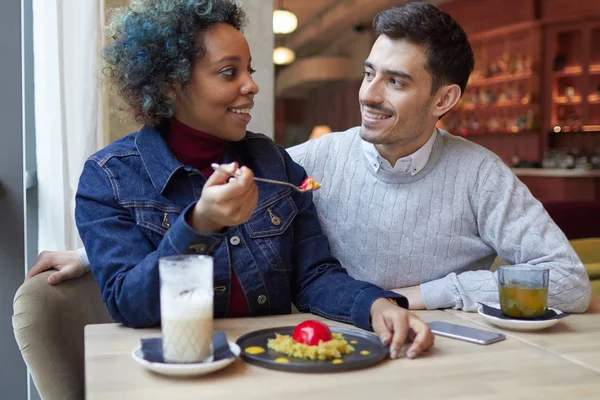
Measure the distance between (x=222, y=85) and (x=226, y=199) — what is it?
1.59ft

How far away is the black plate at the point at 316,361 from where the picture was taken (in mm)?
1058

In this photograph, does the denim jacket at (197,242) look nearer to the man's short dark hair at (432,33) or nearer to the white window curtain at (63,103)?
the man's short dark hair at (432,33)

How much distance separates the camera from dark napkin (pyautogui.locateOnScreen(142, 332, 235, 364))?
1061 millimetres

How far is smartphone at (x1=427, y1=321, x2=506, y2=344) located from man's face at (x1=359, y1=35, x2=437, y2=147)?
0.60 m

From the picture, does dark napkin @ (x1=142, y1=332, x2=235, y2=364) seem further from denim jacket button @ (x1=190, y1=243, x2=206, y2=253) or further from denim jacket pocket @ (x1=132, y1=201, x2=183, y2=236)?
denim jacket pocket @ (x1=132, y1=201, x2=183, y2=236)

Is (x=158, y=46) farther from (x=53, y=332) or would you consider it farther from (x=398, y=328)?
(x=398, y=328)

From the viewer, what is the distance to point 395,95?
1827mm

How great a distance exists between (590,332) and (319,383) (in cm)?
66

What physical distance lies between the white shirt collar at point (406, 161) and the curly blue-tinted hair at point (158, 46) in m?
0.50

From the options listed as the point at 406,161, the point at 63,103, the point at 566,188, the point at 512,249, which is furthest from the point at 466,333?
the point at 566,188

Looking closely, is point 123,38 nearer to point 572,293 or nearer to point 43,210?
point 43,210

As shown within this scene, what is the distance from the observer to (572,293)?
1590mm

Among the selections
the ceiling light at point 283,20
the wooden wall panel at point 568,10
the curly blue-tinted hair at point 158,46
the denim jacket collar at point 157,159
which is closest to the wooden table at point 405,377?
the denim jacket collar at point 157,159

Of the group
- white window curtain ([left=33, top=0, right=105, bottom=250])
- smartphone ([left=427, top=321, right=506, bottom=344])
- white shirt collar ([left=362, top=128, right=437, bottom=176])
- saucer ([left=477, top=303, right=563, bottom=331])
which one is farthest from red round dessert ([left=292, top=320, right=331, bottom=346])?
white window curtain ([left=33, top=0, right=105, bottom=250])
